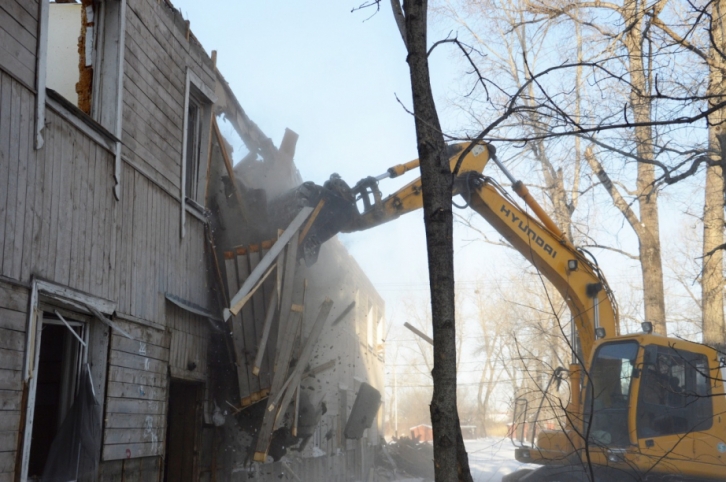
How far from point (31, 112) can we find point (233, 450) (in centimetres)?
570

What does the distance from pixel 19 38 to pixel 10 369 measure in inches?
97.7

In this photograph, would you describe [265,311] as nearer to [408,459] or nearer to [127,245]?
[127,245]

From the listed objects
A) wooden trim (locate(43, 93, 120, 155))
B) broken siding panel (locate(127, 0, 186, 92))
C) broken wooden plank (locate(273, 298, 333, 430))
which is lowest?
broken wooden plank (locate(273, 298, 333, 430))

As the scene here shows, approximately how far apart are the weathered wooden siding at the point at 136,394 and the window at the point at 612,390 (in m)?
5.08

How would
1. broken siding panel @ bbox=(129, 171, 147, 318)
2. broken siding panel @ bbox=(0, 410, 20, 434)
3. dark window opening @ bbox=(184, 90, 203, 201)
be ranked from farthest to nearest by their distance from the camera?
dark window opening @ bbox=(184, 90, 203, 201), broken siding panel @ bbox=(129, 171, 147, 318), broken siding panel @ bbox=(0, 410, 20, 434)

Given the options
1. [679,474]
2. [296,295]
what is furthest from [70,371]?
[679,474]

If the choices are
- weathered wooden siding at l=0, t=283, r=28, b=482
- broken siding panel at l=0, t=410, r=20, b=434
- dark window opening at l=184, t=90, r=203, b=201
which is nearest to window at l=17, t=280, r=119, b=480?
weathered wooden siding at l=0, t=283, r=28, b=482

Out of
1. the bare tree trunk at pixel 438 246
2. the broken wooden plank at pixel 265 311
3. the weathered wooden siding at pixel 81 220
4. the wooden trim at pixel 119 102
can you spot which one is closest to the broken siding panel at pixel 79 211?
the weathered wooden siding at pixel 81 220

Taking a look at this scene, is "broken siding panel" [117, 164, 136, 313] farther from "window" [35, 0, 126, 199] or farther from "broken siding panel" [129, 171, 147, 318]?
"window" [35, 0, 126, 199]

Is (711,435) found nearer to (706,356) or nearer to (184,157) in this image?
(706,356)

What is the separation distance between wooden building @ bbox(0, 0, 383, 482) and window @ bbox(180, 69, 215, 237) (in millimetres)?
21

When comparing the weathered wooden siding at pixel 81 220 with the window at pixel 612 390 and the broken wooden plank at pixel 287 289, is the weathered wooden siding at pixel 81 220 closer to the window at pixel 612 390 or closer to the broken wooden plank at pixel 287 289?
the broken wooden plank at pixel 287 289

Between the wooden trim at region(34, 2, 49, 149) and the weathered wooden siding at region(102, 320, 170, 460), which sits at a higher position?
the wooden trim at region(34, 2, 49, 149)

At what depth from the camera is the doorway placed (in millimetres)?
8656
